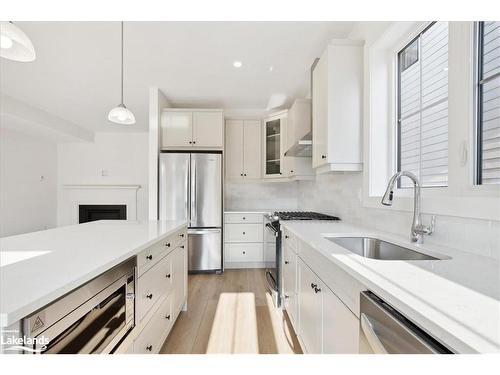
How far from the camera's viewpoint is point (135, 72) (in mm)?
2994

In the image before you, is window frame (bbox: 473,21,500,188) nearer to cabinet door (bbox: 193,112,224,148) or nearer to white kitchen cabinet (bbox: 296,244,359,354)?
white kitchen cabinet (bbox: 296,244,359,354)

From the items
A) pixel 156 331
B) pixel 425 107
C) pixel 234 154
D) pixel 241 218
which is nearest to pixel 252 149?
pixel 234 154

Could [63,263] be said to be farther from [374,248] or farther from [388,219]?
[388,219]

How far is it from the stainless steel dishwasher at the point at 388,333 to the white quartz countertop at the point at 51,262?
2.91 feet

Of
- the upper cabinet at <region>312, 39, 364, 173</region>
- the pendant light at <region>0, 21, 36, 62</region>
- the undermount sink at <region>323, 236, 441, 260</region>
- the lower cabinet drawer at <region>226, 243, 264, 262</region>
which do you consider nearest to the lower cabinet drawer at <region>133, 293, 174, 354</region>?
the undermount sink at <region>323, 236, 441, 260</region>

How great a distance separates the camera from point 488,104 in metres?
1.06

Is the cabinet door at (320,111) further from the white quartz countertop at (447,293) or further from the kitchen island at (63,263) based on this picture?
the kitchen island at (63,263)

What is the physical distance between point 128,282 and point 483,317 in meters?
1.24

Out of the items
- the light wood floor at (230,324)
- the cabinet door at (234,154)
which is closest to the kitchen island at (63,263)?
the light wood floor at (230,324)

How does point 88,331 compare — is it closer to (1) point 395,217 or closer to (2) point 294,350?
(2) point 294,350

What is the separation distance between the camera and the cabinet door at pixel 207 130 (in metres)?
3.70

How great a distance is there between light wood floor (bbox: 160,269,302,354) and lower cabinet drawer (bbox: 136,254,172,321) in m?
0.46
